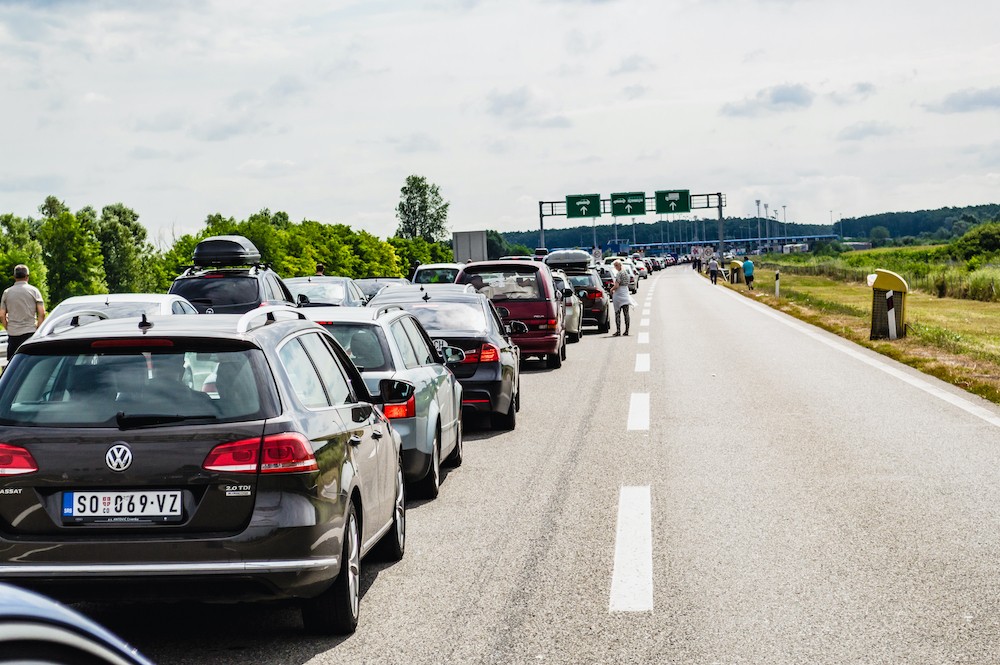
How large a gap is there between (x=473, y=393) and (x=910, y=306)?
30366 mm

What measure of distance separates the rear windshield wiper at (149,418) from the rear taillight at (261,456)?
0.17 m

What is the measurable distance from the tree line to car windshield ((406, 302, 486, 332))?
3557 cm

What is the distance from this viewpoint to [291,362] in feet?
19.1

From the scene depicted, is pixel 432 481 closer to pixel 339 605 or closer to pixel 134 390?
pixel 339 605

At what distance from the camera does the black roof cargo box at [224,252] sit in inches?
958

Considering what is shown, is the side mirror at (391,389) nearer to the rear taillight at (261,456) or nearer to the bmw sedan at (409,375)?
the bmw sedan at (409,375)

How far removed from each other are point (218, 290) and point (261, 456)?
565 inches

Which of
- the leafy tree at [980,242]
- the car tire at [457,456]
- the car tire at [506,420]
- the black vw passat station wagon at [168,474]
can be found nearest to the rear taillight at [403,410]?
the car tire at [457,456]

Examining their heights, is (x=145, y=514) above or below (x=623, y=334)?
above

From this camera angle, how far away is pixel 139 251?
11200 cm

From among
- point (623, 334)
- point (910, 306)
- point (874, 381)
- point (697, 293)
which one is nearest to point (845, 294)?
point (697, 293)

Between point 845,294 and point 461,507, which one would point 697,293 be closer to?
point 845,294

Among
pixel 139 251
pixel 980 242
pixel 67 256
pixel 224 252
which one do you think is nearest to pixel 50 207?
pixel 139 251

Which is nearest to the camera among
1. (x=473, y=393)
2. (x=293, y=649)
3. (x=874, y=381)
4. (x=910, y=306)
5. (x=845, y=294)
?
(x=293, y=649)
